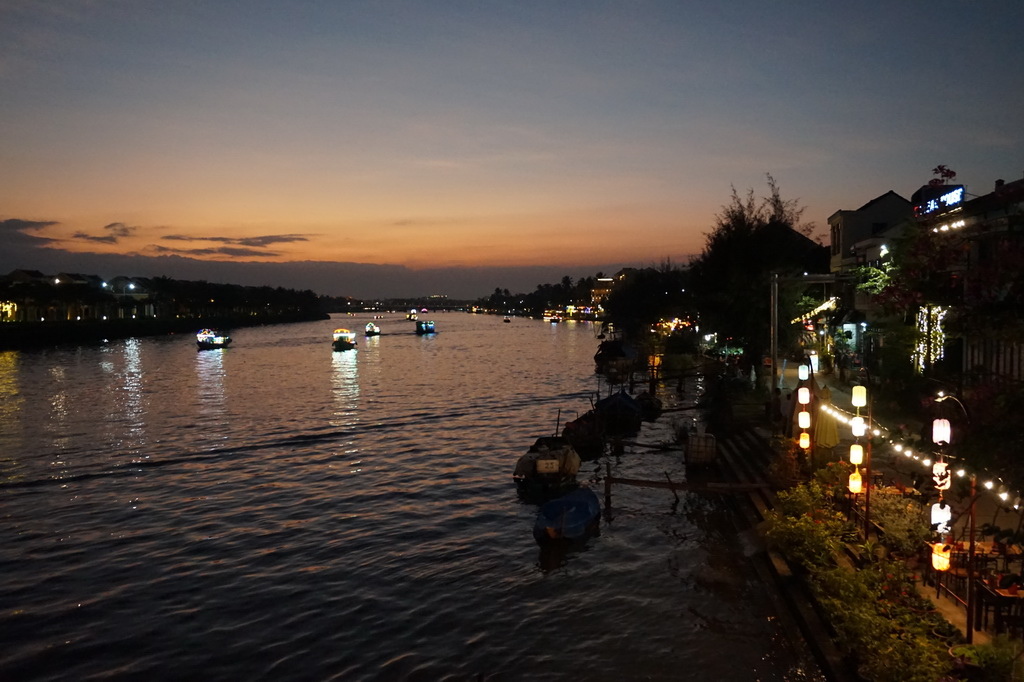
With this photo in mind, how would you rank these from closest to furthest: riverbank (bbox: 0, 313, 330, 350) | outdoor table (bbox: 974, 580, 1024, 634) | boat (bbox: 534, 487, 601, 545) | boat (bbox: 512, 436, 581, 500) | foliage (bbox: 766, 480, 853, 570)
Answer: outdoor table (bbox: 974, 580, 1024, 634) < foliage (bbox: 766, 480, 853, 570) < boat (bbox: 534, 487, 601, 545) < boat (bbox: 512, 436, 581, 500) < riverbank (bbox: 0, 313, 330, 350)

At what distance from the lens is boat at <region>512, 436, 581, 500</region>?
2841cm

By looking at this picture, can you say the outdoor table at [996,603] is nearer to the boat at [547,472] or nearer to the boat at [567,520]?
the boat at [567,520]

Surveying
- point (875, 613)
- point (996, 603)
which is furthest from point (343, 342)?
point (996, 603)

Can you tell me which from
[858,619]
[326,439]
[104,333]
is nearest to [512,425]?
[326,439]

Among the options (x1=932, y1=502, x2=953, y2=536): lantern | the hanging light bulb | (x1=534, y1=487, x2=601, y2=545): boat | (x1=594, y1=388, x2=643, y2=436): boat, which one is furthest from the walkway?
(x1=594, y1=388, x2=643, y2=436): boat

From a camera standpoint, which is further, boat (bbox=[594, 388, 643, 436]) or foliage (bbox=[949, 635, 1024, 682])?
boat (bbox=[594, 388, 643, 436])

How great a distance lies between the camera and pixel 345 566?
22625 mm

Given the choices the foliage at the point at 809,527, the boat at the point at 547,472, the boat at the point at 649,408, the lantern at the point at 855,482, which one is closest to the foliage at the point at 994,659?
the foliage at the point at 809,527

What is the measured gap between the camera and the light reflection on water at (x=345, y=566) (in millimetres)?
16531

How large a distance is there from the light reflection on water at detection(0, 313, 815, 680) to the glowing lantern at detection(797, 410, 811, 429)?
3888 mm

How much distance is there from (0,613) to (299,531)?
8832mm

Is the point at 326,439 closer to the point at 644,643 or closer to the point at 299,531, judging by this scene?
the point at 299,531

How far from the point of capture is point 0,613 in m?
19.8

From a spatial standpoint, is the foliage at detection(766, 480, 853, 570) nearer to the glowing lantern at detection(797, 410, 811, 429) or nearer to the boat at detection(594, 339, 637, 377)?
the glowing lantern at detection(797, 410, 811, 429)
